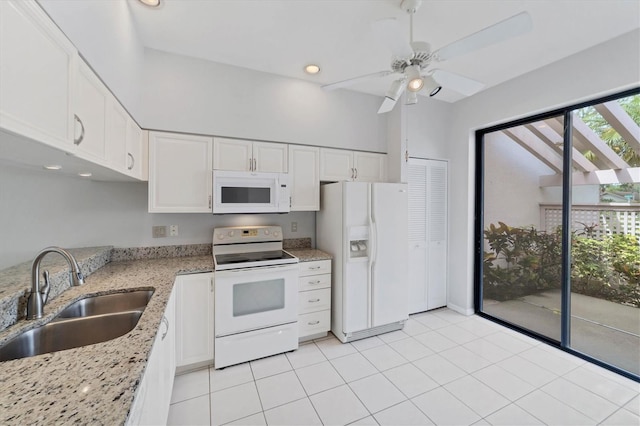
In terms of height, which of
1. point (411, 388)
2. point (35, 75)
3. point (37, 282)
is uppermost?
point (35, 75)

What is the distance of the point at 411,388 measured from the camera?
6.70 feet

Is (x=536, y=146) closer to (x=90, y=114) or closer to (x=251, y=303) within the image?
(x=251, y=303)

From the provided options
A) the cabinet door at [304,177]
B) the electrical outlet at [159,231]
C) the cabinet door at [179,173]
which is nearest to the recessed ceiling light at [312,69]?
the cabinet door at [304,177]

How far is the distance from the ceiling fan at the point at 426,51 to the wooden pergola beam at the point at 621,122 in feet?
4.74

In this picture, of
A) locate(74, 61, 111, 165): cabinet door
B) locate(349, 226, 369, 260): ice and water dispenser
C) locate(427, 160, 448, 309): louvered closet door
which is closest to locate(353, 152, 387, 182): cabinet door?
locate(427, 160, 448, 309): louvered closet door

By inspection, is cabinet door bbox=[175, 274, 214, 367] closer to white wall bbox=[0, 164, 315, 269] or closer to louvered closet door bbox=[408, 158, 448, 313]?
white wall bbox=[0, 164, 315, 269]

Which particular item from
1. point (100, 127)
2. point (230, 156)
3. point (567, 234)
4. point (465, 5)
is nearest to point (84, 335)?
point (100, 127)

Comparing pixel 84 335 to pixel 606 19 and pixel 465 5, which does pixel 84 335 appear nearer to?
pixel 465 5

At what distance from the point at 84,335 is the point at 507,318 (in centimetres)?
397

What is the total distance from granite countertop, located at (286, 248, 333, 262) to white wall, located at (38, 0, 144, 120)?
6.31 ft

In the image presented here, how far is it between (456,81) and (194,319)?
277 centimetres

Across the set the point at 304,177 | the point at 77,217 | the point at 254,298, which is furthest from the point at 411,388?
the point at 77,217

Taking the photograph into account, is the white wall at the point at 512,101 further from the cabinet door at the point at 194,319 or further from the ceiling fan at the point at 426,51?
the cabinet door at the point at 194,319

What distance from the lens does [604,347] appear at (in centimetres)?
236
